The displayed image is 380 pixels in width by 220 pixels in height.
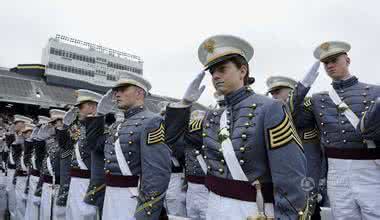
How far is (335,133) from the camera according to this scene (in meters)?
4.38

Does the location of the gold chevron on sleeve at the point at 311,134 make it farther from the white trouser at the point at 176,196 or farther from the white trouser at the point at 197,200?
the white trouser at the point at 176,196

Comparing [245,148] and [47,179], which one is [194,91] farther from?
[47,179]

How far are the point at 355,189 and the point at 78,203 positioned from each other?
3.84 m

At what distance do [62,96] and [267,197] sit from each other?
50.5 metres

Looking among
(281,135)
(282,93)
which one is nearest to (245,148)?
(281,135)

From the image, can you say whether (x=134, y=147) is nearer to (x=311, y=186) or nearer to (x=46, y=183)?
(x=311, y=186)

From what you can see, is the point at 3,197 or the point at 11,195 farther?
the point at 3,197

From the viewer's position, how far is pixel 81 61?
6359cm

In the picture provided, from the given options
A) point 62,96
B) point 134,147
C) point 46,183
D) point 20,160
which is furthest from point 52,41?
point 134,147

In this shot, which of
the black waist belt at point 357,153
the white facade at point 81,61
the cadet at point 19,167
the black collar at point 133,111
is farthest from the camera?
the white facade at point 81,61

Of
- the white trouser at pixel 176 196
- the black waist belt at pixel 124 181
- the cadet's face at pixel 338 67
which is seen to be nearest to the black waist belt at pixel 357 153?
the cadet's face at pixel 338 67

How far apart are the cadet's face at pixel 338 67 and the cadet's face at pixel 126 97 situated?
234 cm

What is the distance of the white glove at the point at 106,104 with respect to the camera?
5.21m

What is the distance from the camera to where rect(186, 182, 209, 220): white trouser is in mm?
6883
